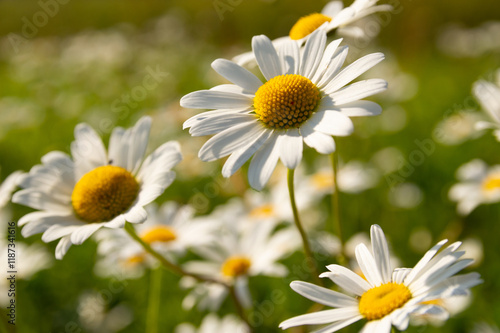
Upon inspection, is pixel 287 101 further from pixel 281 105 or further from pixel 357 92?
pixel 357 92

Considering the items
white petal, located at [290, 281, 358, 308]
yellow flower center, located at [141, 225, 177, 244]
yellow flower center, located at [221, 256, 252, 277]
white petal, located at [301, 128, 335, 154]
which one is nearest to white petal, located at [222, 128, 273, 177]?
white petal, located at [301, 128, 335, 154]

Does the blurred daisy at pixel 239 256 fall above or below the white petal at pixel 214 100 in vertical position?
below

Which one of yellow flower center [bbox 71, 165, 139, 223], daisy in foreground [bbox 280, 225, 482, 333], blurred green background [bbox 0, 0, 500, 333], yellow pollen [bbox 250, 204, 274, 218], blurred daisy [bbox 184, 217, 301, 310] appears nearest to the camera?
daisy in foreground [bbox 280, 225, 482, 333]

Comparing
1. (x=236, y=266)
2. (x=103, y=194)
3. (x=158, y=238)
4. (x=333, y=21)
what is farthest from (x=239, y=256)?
(x=333, y=21)

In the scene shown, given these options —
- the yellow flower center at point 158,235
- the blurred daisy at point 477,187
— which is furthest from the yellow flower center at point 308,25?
the blurred daisy at point 477,187

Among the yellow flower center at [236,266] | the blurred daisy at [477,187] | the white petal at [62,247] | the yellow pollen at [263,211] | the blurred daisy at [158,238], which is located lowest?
the blurred daisy at [477,187]

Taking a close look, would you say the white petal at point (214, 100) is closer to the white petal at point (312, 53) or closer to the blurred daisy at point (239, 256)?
the white petal at point (312, 53)

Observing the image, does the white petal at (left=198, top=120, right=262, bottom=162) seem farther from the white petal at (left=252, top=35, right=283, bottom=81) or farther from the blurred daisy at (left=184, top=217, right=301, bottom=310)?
the blurred daisy at (left=184, top=217, right=301, bottom=310)

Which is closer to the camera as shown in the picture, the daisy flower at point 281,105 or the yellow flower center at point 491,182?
the daisy flower at point 281,105
